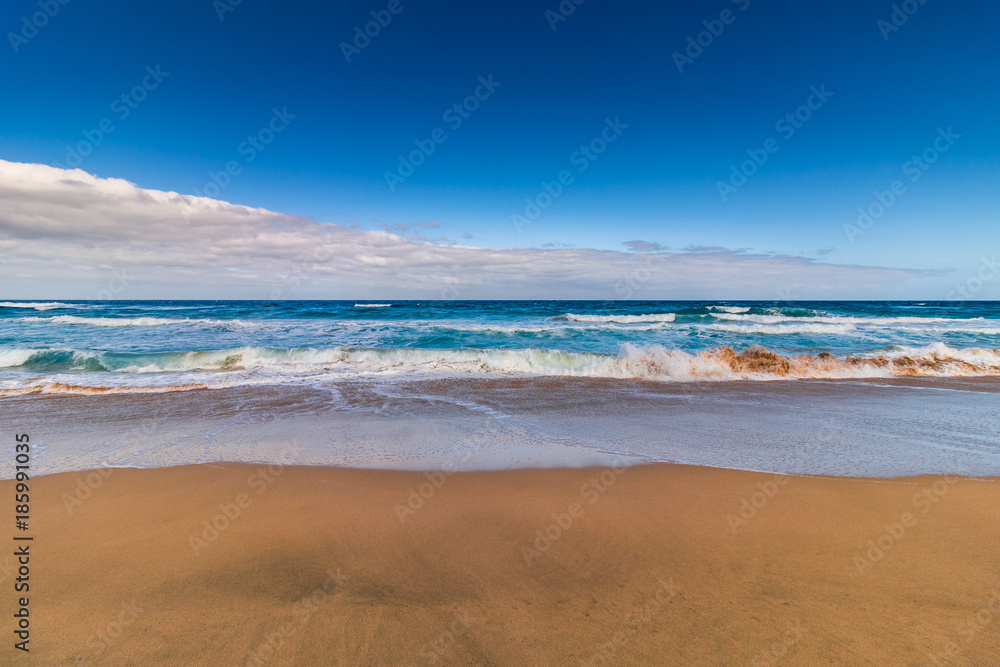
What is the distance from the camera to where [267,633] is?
2242 millimetres

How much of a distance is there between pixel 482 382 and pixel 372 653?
326 inches

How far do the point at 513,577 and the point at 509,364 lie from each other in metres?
10.0

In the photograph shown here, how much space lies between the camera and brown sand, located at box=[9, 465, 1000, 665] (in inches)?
84.6

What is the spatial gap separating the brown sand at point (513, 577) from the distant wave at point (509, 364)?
729 centimetres

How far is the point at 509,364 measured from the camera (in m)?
12.7

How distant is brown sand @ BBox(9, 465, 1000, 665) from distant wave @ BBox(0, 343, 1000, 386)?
23.9ft

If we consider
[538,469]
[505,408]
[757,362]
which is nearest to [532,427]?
[505,408]

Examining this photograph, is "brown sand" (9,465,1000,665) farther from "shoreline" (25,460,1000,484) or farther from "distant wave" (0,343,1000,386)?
"distant wave" (0,343,1000,386)

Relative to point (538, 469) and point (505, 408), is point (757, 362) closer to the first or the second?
point (505, 408)

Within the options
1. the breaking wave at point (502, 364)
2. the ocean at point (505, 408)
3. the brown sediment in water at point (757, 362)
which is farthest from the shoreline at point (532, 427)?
the brown sediment in water at point (757, 362)

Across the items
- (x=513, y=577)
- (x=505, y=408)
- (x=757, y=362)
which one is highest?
(x=757, y=362)

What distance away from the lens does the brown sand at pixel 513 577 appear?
2.15 meters

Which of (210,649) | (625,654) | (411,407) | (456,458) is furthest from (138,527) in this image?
(411,407)

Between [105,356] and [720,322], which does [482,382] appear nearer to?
[105,356]
